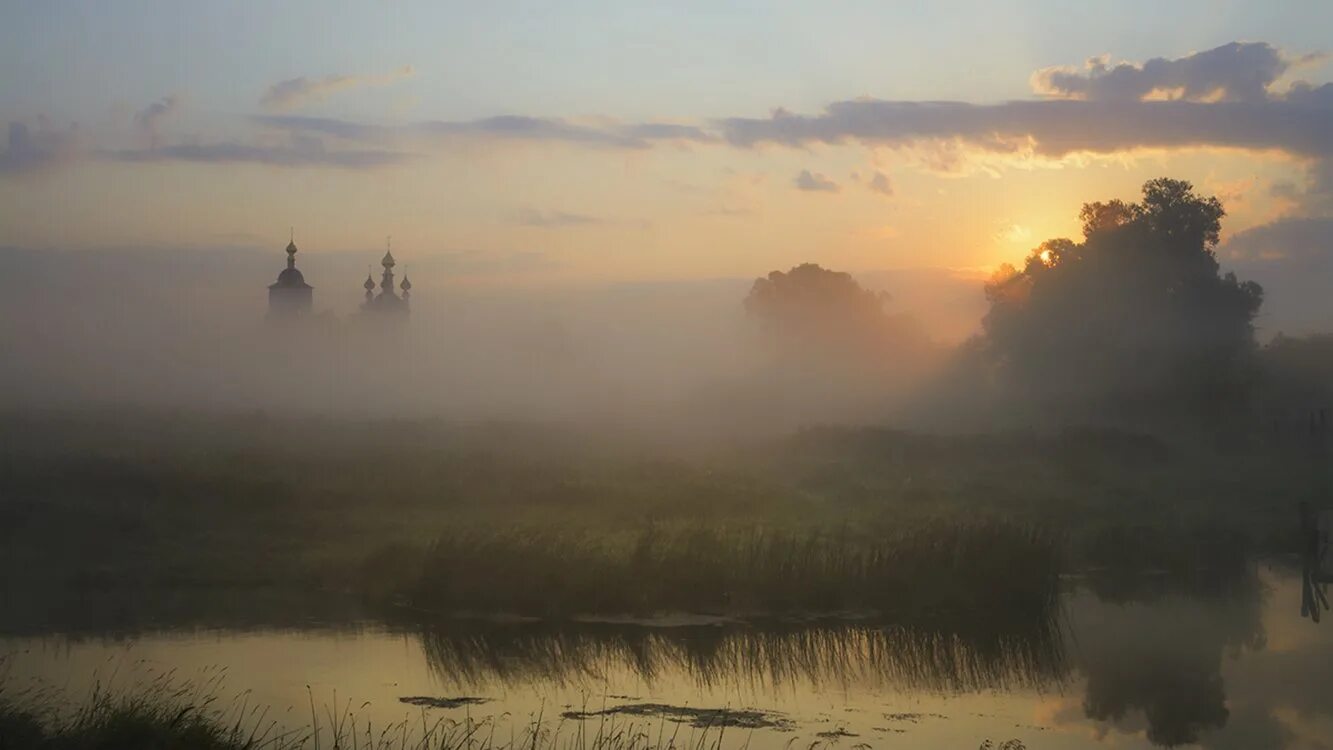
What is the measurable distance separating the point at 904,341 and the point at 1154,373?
5422 centimetres

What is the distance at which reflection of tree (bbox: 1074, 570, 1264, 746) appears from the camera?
717 inches

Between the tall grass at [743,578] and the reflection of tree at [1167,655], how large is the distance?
1516 millimetres

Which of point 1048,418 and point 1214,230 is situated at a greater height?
point 1214,230

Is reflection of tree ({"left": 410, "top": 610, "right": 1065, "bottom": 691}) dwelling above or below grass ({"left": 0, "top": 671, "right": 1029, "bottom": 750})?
below

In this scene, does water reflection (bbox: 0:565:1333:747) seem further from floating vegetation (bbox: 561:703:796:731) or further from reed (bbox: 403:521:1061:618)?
reed (bbox: 403:521:1061:618)

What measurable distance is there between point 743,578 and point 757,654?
9.77ft

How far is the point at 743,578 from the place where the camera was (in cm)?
2339

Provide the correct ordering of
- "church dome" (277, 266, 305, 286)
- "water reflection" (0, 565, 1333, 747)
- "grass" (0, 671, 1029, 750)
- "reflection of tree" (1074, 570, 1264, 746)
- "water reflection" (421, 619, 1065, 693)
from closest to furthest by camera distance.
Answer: "grass" (0, 671, 1029, 750) → "water reflection" (0, 565, 1333, 747) → "reflection of tree" (1074, 570, 1264, 746) → "water reflection" (421, 619, 1065, 693) → "church dome" (277, 266, 305, 286)

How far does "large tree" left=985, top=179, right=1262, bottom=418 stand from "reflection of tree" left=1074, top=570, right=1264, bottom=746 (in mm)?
35284

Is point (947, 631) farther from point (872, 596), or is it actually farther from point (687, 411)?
point (687, 411)

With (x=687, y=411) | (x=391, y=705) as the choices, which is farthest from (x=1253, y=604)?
(x=687, y=411)

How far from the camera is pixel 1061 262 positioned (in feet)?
225

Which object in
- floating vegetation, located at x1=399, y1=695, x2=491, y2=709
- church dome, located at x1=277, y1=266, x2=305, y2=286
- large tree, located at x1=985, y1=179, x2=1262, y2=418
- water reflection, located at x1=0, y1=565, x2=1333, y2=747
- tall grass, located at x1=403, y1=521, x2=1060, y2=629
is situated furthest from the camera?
church dome, located at x1=277, y1=266, x2=305, y2=286

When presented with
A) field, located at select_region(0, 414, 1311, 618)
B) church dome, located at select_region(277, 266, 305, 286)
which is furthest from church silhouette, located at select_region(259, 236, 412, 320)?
field, located at select_region(0, 414, 1311, 618)
